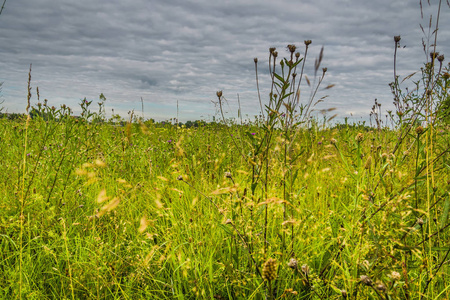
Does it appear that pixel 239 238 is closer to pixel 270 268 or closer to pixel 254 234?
pixel 254 234

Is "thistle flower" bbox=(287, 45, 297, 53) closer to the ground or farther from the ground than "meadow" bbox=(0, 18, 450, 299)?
farther from the ground

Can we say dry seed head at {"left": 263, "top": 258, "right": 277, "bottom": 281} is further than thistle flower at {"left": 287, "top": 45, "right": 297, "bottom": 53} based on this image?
No

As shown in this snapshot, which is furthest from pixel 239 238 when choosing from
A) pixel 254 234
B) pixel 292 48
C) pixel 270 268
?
pixel 292 48

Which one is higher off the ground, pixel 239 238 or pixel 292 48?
pixel 292 48

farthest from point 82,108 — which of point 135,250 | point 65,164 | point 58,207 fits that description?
point 135,250

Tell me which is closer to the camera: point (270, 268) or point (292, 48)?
point (270, 268)

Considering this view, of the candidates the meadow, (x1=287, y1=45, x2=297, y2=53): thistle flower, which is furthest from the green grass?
(x1=287, y1=45, x2=297, y2=53): thistle flower

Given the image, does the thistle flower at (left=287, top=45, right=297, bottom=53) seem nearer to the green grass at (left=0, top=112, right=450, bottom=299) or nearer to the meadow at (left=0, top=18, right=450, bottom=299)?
the meadow at (left=0, top=18, right=450, bottom=299)

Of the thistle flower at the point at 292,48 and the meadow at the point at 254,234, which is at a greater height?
the thistle flower at the point at 292,48

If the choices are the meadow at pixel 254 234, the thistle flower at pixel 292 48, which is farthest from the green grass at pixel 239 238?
the thistle flower at pixel 292 48

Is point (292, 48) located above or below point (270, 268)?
above

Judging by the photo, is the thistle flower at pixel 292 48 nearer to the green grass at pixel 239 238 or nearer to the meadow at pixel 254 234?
the meadow at pixel 254 234

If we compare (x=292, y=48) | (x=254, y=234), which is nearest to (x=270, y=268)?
(x=254, y=234)

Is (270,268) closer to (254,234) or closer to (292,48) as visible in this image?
(254,234)
